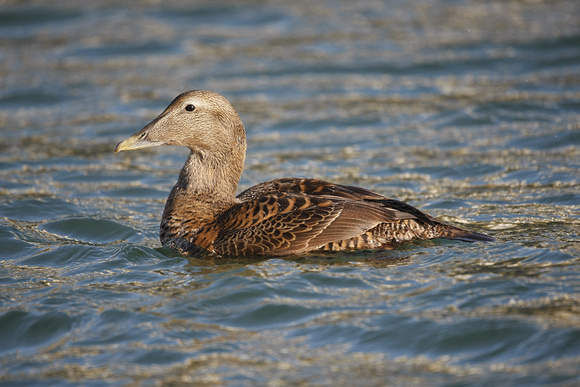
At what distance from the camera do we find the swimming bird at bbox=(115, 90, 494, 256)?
20.4 feet

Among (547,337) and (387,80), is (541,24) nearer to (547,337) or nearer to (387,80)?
(387,80)

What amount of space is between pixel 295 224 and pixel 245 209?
463 millimetres

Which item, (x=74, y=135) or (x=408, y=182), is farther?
(x=74, y=135)

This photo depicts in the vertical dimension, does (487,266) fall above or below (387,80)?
below

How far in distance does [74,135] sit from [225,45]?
13.8 ft

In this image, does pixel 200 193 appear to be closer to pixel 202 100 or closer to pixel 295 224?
pixel 202 100

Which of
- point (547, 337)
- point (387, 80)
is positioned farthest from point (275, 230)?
point (387, 80)

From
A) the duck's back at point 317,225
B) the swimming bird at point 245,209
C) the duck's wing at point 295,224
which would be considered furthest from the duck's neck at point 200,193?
the duck's wing at point 295,224

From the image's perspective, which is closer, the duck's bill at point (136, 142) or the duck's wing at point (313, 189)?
the duck's wing at point (313, 189)

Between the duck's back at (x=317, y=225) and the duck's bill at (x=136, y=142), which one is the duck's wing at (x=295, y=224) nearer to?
the duck's back at (x=317, y=225)

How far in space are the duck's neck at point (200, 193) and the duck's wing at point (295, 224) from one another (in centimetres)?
31

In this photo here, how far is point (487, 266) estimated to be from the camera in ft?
19.5

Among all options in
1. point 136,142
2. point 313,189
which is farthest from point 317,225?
point 136,142

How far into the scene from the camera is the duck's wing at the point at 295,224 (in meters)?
6.19
